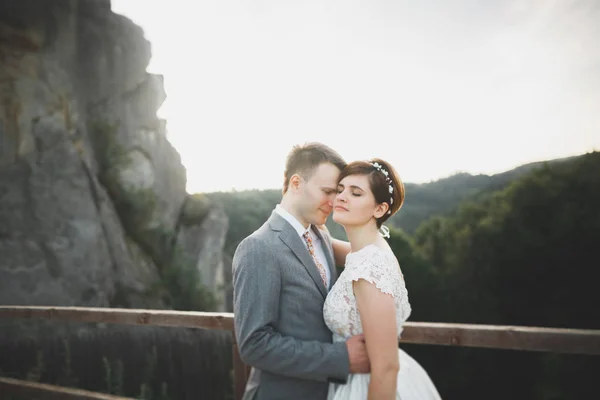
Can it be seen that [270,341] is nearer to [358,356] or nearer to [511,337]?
[358,356]

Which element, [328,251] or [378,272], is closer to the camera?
[378,272]

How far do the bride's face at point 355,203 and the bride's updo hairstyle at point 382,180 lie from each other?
0.09 feet

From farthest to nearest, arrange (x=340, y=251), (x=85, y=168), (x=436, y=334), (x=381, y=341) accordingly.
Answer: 1. (x=85, y=168)
2. (x=340, y=251)
3. (x=436, y=334)
4. (x=381, y=341)

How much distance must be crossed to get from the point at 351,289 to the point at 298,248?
33cm

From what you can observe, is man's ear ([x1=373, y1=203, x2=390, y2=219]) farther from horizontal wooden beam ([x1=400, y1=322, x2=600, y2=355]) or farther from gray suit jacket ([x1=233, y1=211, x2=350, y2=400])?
horizontal wooden beam ([x1=400, y1=322, x2=600, y2=355])

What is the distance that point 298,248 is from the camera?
7.10ft

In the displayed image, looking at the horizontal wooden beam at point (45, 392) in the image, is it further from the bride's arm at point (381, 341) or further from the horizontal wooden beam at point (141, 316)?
the bride's arm at point (381, 341)

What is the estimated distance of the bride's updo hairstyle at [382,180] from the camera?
7.20 ft

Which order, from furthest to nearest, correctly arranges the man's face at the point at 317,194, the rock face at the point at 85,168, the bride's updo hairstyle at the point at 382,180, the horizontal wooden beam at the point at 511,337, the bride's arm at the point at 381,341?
1. the rock face at the point at 85,168
2. the man's face at the point at 317,194
3. the bride's updo hairstyle at the point at 382,180
4. the horizontal wooden beam at the point at 511,337
5. the bride's arm at the point at 381,341

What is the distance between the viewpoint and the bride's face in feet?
7.07

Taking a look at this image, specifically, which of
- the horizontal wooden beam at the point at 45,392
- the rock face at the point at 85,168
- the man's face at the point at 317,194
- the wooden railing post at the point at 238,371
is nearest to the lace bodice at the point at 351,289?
the man's face at the point at 317,194

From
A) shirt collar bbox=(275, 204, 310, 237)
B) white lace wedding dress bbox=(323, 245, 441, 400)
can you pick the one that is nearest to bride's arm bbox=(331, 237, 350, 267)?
shirt collar bbox=(275, 204, 310, 237)

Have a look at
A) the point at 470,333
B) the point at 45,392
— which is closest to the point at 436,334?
the point at 470,333

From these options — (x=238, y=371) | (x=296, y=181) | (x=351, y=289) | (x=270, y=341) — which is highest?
(x=296, y=181)
